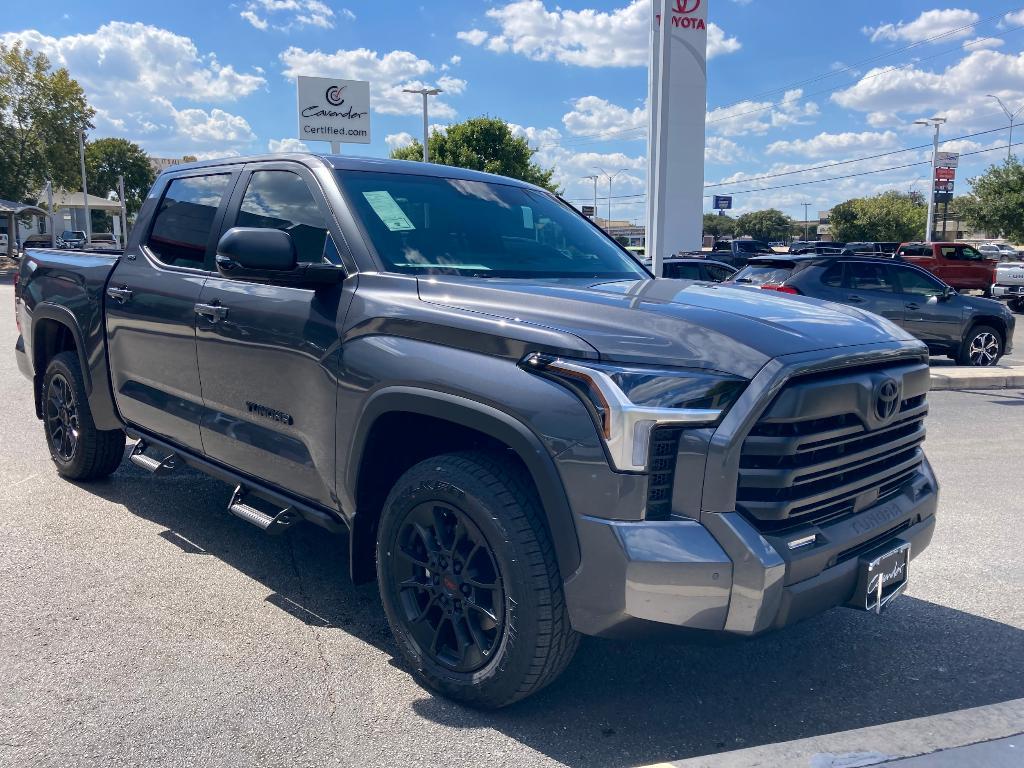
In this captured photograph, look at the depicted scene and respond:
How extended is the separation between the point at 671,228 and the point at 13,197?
3257cm

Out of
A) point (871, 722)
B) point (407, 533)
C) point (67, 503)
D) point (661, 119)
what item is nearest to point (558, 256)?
point (407, 533)

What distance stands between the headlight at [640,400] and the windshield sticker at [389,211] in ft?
4.47

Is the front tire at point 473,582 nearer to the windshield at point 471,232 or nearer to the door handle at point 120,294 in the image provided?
the windshield at point 471,232

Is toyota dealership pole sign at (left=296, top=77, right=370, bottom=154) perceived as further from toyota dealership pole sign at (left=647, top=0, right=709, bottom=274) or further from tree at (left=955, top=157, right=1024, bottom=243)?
tree at (left=955, top=157, right=1024, bottom=243)

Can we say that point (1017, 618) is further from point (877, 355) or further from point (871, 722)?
point (877, 355)

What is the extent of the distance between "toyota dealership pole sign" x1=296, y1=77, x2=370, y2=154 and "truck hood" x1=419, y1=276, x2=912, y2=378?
29133 mm

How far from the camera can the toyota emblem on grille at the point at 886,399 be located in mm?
2845

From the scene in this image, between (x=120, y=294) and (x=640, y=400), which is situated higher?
(x=120, y=294)

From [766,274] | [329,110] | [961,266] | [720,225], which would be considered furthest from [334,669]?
[720,225]

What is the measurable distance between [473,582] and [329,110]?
3035 cm

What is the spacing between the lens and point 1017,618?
3916mm

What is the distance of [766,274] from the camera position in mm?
12398

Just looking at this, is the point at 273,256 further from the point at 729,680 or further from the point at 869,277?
the point at 869,277

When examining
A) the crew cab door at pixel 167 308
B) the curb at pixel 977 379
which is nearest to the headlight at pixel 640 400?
the crew cab door at pixel 167 308
